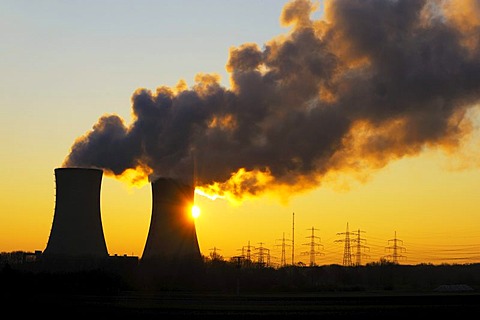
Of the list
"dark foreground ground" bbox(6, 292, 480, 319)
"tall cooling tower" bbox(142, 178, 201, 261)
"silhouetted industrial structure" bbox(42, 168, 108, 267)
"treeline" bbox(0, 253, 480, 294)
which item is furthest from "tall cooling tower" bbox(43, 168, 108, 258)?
"dark foreground ground" bbox(6, 292, 480, 319)

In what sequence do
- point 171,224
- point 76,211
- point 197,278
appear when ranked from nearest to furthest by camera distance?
1. point 76,211
2. point 171,224
3. point 197,278

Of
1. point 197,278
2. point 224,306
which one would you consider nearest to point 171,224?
point 197,278

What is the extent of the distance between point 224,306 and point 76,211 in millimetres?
13071

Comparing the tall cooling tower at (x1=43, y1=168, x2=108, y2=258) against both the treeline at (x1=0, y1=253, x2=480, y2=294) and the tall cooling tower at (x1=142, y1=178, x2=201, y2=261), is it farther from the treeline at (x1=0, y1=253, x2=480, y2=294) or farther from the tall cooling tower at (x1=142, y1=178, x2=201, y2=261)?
the tall cooling tower at (x1=142, y1=178, x2=201, y2=261)

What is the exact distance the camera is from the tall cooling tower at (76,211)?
43094 mm

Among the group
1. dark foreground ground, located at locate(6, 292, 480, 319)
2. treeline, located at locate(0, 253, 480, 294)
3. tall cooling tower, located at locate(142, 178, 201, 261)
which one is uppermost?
tall cooling tower, located at locate(142, 178, 201, 261)

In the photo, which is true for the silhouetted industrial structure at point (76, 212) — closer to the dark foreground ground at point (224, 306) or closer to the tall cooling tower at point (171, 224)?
the tall cooling tower at point (171, 224)

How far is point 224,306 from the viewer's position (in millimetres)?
33500

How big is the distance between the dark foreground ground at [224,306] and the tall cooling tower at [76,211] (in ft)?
17.5

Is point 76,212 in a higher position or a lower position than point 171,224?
higher

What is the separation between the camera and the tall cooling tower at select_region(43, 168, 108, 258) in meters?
43.1

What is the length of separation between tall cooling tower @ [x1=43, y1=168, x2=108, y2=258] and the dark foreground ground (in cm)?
533

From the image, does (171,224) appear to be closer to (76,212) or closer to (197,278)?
(76,212)

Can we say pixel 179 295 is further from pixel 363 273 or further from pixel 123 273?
pixel 363 273
